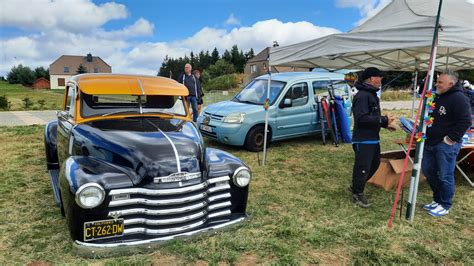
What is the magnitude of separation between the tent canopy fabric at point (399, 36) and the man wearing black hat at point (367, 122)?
60 cm

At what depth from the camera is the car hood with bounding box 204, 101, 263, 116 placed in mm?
7816

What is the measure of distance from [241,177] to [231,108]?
446 cm

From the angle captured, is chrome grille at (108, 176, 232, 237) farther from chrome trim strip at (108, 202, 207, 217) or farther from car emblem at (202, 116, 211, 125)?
car emblem at (202, 116, 211, 125)

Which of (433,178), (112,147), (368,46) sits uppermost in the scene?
(368,46)

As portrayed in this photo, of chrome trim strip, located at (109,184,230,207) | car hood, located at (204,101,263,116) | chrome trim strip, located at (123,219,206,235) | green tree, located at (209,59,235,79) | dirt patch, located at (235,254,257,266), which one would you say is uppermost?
green tree, located at (209,59,235,79)

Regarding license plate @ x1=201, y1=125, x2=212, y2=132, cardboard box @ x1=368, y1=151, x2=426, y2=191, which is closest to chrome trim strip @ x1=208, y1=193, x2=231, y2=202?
cardboard box @ x1=368, y1=151, x2=426, y2=191

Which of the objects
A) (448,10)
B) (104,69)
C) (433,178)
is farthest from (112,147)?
(104,69)

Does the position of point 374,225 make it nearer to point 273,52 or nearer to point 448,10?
point 448,10

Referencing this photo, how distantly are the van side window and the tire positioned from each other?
1121 millimetres

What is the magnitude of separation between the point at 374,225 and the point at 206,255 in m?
2.16

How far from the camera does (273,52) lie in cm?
678

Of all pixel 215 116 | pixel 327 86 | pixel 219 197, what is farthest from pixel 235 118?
pixel 219 197

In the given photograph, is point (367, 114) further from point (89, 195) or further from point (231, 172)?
point (89, 195)

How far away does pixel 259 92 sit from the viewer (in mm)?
8641
